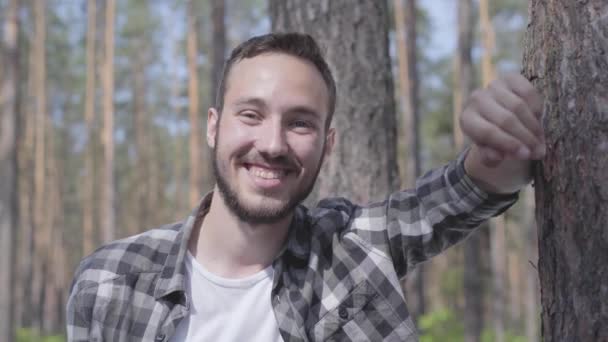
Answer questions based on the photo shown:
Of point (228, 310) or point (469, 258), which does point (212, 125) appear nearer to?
point (228, 310)

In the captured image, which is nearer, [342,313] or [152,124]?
[342,313]

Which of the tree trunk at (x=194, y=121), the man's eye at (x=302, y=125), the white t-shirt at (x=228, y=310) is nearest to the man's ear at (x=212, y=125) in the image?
the man's eye at (x=302, y=125)

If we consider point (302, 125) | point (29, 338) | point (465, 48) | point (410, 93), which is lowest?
point (29, 338)

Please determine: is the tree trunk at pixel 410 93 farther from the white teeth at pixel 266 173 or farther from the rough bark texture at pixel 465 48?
the white teeth at pixel 266 173

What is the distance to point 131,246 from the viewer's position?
1778 millimetres

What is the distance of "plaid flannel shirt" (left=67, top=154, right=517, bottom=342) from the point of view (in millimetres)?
1661

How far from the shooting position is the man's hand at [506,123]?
1.31 metres

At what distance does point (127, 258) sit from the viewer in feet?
5.74

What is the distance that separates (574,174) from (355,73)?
210 cm

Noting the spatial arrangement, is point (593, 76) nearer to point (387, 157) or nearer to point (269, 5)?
point (387, 157)

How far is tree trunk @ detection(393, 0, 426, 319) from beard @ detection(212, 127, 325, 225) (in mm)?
10120

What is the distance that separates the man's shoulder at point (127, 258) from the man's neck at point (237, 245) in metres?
0.10

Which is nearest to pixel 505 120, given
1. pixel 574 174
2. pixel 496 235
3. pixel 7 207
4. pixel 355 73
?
pixel 574 174

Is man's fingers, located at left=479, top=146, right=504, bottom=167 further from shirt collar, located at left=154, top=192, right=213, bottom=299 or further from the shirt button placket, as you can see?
shirt collar, located at left=154, top=192, right=213, bottom=299
